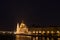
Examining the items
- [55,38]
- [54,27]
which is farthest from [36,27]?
[55,38]

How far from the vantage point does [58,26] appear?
15.7m

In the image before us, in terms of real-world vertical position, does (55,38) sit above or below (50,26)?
below

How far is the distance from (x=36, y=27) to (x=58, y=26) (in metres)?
2.12

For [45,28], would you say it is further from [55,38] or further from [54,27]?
[55,38]

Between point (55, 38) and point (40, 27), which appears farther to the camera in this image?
point (40, 27)

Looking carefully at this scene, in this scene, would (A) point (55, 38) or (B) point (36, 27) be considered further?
(B) point (36, 27)

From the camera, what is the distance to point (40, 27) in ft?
53.0

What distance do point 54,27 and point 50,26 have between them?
1.76 feet

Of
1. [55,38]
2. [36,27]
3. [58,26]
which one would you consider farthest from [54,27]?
[55,38]

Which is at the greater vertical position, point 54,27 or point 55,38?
point 54,27

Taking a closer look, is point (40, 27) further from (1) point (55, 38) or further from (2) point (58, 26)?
(1) point (55, 38)

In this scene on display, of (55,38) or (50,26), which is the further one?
(50,26)

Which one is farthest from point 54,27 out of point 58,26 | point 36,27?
point 36,27

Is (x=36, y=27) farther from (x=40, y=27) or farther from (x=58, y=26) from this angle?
(x=58, y=26)
